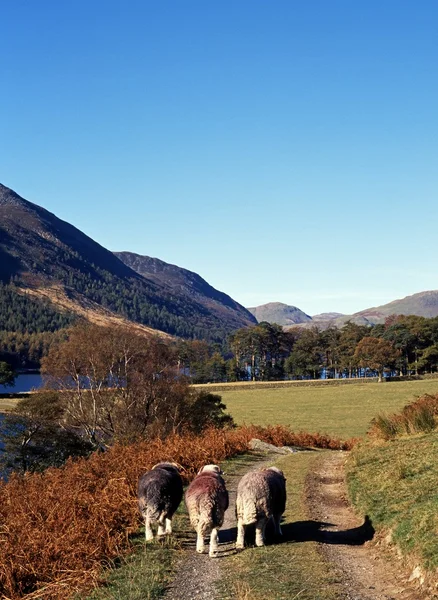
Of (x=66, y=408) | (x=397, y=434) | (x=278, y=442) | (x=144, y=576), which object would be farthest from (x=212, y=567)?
(x=66, y=408)

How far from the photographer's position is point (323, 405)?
70.3 metres

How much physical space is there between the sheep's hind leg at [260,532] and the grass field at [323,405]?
33.7m

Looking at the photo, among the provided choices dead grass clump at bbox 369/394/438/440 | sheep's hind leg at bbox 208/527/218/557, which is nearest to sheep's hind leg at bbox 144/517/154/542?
sheep's hind leg at bbox 208/527/218/557

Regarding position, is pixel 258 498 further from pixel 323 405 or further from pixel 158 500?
pixel 323 405

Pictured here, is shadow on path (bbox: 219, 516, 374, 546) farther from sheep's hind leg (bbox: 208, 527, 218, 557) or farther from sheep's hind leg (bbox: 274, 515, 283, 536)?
sheep's hind leg (bbox: 208, 527, 218, 557)

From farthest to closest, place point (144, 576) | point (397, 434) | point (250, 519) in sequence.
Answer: point (397, 434), point (250, 519), point (144, 576)

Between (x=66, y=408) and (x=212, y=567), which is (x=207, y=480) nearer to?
(x=212, y=567)

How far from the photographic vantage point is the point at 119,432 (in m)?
35.8

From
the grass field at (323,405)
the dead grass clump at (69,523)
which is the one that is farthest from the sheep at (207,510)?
the grass field at (323,405)

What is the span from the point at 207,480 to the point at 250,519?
108 cm

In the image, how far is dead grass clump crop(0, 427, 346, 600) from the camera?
936 cm

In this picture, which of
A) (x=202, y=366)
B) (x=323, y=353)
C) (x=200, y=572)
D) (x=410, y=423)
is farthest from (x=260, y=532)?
(x=323, y=353)

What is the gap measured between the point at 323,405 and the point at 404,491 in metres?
57.7

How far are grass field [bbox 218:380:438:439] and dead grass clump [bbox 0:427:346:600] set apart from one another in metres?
29.9
